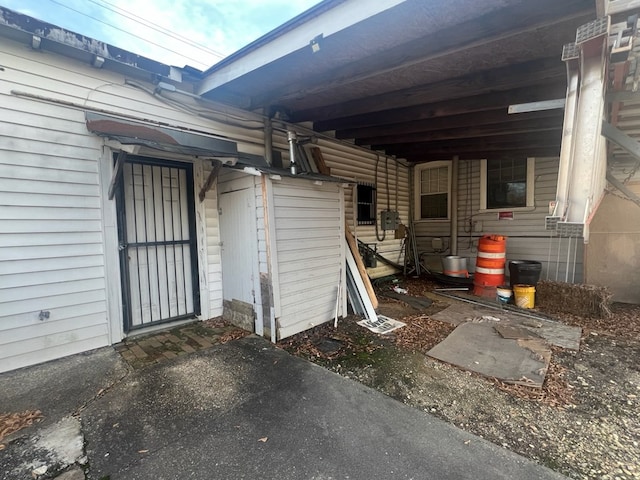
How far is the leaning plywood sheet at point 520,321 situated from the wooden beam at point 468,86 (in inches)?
118

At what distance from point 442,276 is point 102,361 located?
20.0 feet

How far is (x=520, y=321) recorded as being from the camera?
409 centimetres

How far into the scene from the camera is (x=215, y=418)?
2.12 meters

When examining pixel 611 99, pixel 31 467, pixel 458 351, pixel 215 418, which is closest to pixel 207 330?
pixel 215 418

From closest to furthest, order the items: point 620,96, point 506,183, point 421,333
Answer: point 620,96 < point 421,333 < point 506,183

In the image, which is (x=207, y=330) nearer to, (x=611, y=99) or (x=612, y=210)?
(x=611, y=99)

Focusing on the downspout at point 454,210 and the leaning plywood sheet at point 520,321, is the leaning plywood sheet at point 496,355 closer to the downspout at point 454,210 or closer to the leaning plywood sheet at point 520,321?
the leaning plywood sheet at point 520,321

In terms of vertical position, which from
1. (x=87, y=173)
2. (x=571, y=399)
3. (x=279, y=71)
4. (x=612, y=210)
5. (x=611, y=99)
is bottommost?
(x=571, y=399)

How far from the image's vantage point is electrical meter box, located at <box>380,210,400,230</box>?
22.1ft

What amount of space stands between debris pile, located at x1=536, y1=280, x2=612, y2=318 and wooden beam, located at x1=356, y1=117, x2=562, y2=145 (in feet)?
8.09

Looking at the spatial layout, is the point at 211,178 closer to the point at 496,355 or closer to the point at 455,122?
the point at 455,122

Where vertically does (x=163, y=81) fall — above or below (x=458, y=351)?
above

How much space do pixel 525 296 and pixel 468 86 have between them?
3.40 metres

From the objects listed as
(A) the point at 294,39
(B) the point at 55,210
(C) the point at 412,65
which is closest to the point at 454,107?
(C) the point at 412,65
